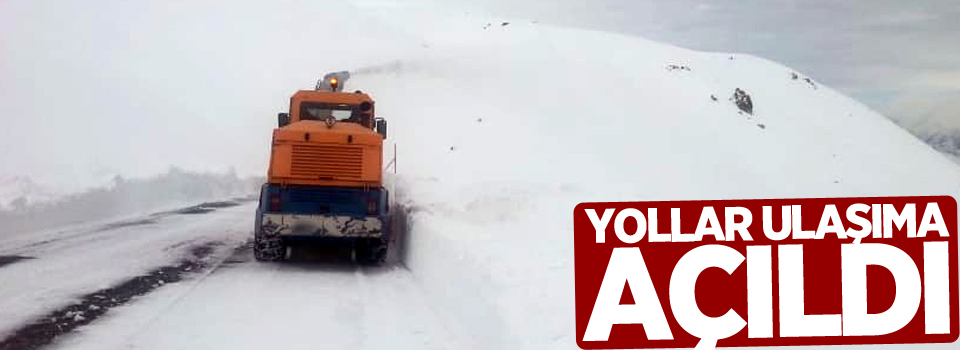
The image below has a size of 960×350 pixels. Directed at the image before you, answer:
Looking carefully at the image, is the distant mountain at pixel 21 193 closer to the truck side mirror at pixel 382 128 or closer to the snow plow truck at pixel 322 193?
the snow plow truck at pixel 322 193

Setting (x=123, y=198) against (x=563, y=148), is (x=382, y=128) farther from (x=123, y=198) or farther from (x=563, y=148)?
(x=563, y=148)

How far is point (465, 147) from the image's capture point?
122 feet

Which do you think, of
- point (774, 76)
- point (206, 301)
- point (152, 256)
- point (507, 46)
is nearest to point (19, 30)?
point (507, 46)

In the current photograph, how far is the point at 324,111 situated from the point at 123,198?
501 inches

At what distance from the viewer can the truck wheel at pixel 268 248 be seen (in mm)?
13445

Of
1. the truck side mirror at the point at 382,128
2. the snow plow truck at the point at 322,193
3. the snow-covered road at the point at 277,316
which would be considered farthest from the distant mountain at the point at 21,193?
the truck side mirror at the point at 382,128

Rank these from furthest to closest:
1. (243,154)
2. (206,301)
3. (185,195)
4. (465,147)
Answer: (243,154) < (465,147) < (185,195) < (206,301)

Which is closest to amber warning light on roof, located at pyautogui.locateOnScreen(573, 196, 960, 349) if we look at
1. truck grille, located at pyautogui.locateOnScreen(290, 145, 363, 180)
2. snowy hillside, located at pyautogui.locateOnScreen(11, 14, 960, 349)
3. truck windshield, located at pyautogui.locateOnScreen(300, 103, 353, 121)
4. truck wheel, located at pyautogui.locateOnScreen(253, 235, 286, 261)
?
snowy hillside, located at pyautogui.locateOnScreen(11, 14, 960, 349)

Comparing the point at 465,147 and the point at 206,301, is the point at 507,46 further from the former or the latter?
the point at 206,301

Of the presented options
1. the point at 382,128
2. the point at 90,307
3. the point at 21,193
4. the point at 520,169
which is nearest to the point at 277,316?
the point at 90,307

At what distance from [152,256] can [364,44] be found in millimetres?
61836

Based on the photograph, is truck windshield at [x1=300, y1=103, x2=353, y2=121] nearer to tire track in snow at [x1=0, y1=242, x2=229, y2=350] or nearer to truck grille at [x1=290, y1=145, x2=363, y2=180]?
truck grille at [x1=290, y1=145, x2=363, y2=180]

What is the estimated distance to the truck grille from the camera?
1352 cm

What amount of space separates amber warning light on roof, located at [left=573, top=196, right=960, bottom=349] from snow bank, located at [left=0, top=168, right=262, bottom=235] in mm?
14854
